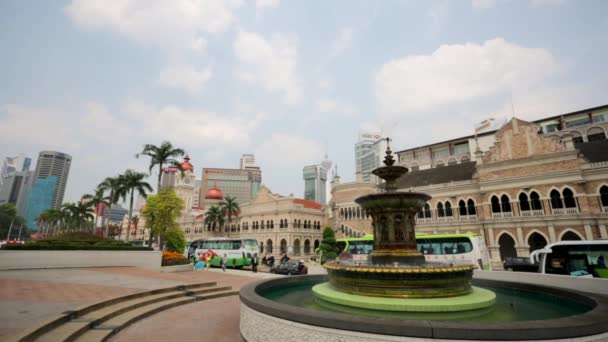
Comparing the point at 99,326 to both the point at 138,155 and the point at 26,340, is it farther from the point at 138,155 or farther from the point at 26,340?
the point at 138,155

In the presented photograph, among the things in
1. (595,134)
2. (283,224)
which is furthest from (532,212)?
(283,224)

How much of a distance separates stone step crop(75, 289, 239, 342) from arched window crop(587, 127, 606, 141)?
52.9 metres

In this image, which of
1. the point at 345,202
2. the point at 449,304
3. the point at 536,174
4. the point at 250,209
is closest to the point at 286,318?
the point at 449,304

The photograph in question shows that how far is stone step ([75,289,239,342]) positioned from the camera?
670 cm

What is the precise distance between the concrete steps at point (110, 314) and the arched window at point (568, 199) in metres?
31.5

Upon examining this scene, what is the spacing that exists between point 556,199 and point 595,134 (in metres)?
22.1

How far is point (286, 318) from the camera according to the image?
5125 millimetres

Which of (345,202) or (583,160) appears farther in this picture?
(345,202)

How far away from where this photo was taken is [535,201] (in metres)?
28.8

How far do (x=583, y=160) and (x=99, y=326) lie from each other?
122ft

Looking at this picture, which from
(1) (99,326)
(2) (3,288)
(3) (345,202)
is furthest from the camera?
(3) (345,202)

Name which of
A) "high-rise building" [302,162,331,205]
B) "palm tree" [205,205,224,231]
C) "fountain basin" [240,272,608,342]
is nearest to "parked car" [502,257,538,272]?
"fountain basin" [240,272,608,342]

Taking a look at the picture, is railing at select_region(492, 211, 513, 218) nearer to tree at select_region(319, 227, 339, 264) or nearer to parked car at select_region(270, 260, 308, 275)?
tree at select_region(319, 227, 339, 264)

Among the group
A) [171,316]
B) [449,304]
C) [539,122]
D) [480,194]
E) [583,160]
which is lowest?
[171,316]
